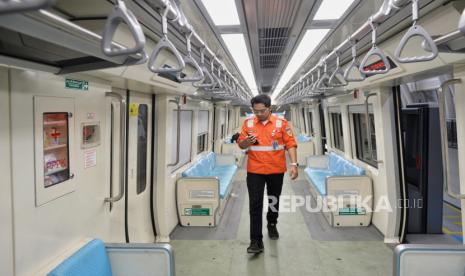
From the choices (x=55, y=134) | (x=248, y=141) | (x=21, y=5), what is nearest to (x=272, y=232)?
(x=248, y=141)

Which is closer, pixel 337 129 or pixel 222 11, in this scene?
pixel 222 11

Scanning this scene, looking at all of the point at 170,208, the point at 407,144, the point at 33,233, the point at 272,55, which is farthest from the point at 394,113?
the point at 33,233

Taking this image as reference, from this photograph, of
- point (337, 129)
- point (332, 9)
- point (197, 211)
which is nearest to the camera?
point (332, 9)

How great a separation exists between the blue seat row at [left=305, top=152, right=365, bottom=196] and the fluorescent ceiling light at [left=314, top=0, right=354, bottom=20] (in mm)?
3289

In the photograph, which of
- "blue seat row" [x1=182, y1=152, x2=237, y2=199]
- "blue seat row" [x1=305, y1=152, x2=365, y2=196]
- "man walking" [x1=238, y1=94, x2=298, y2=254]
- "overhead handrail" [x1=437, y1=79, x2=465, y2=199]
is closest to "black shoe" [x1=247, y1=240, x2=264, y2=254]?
"man walking" [x1=238, y1=94, x2=298, y2=254]

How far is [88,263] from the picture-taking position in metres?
2.06

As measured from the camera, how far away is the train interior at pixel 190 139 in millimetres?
1644

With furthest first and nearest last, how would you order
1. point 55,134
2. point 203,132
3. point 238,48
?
point 203,132 → point 238,48 → point 55,134

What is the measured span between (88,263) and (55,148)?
2.63ft

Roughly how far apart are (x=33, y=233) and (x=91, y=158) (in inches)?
30.7

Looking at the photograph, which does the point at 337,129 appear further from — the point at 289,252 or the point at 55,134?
the point at 55,134

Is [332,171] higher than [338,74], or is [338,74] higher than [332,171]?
[338,74]

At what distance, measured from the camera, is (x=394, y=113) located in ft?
14.0

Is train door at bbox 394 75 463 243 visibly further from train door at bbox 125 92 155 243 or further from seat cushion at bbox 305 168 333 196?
train door at bbox 125 92 155 243
